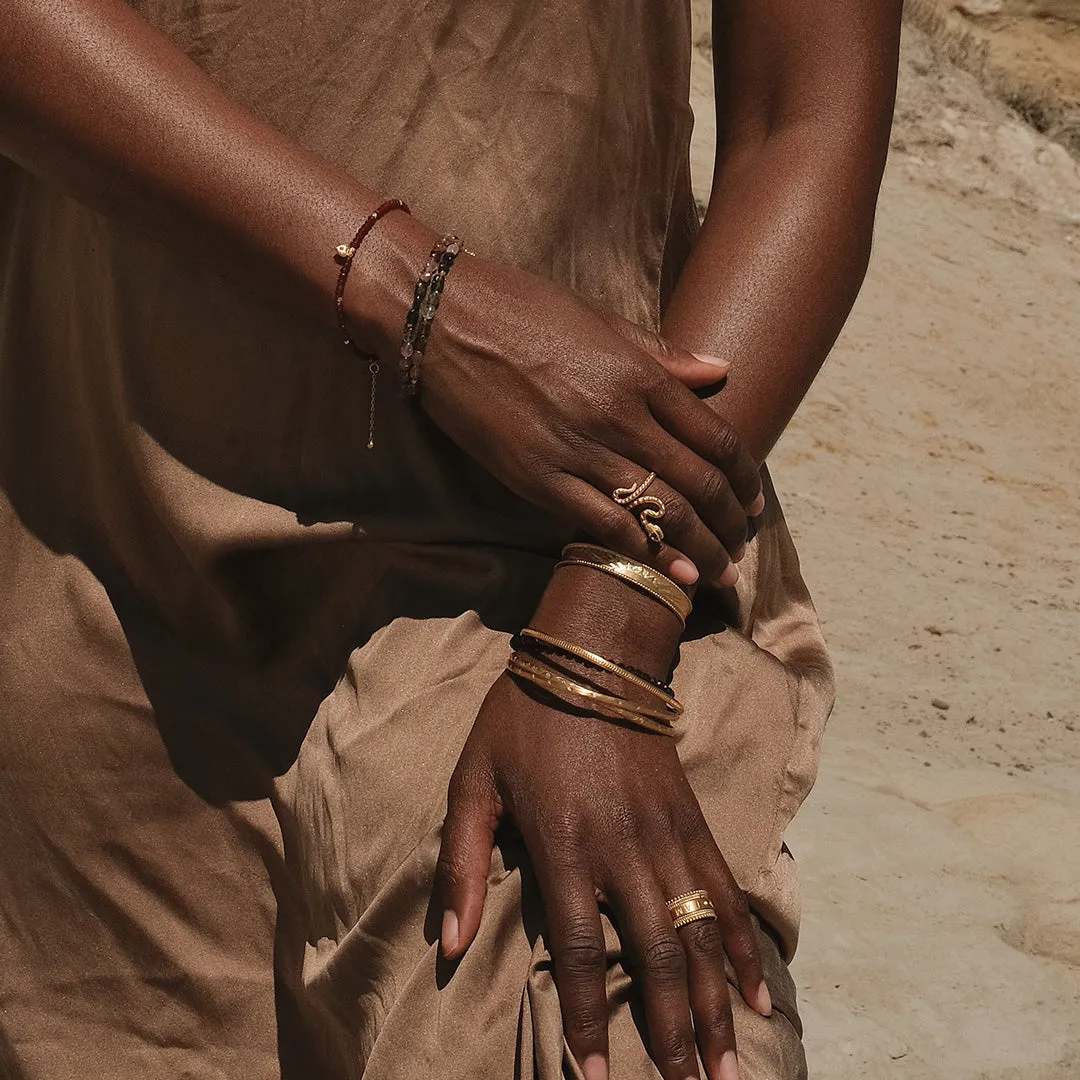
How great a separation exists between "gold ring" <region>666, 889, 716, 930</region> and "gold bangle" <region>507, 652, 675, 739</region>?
140mm

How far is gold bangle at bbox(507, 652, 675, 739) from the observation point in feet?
4.37

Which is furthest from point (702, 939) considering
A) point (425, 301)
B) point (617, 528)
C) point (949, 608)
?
point (949, 608)

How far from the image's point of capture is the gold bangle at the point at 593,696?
1332 millimetres

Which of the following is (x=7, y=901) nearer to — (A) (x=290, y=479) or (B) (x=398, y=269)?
(A) (x=290, y=479)

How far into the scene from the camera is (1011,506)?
6.20m

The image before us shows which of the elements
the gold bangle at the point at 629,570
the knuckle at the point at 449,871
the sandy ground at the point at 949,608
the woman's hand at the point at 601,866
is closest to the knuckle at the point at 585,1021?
the woman's hand at the point at 601,866

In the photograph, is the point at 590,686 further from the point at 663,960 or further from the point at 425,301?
the point at 425,301

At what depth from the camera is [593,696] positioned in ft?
4.38

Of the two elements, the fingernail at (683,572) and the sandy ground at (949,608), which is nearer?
the fingernail at (683,572)

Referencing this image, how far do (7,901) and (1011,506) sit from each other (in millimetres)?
5078

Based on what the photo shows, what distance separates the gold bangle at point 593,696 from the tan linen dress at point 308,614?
9 cm

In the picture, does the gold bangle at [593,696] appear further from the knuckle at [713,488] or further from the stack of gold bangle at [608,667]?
the knuckle at [713,488]

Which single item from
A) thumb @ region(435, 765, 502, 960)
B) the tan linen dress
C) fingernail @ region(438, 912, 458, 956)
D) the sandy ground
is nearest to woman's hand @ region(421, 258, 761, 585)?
the tan linen dress

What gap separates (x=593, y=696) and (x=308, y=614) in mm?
336
